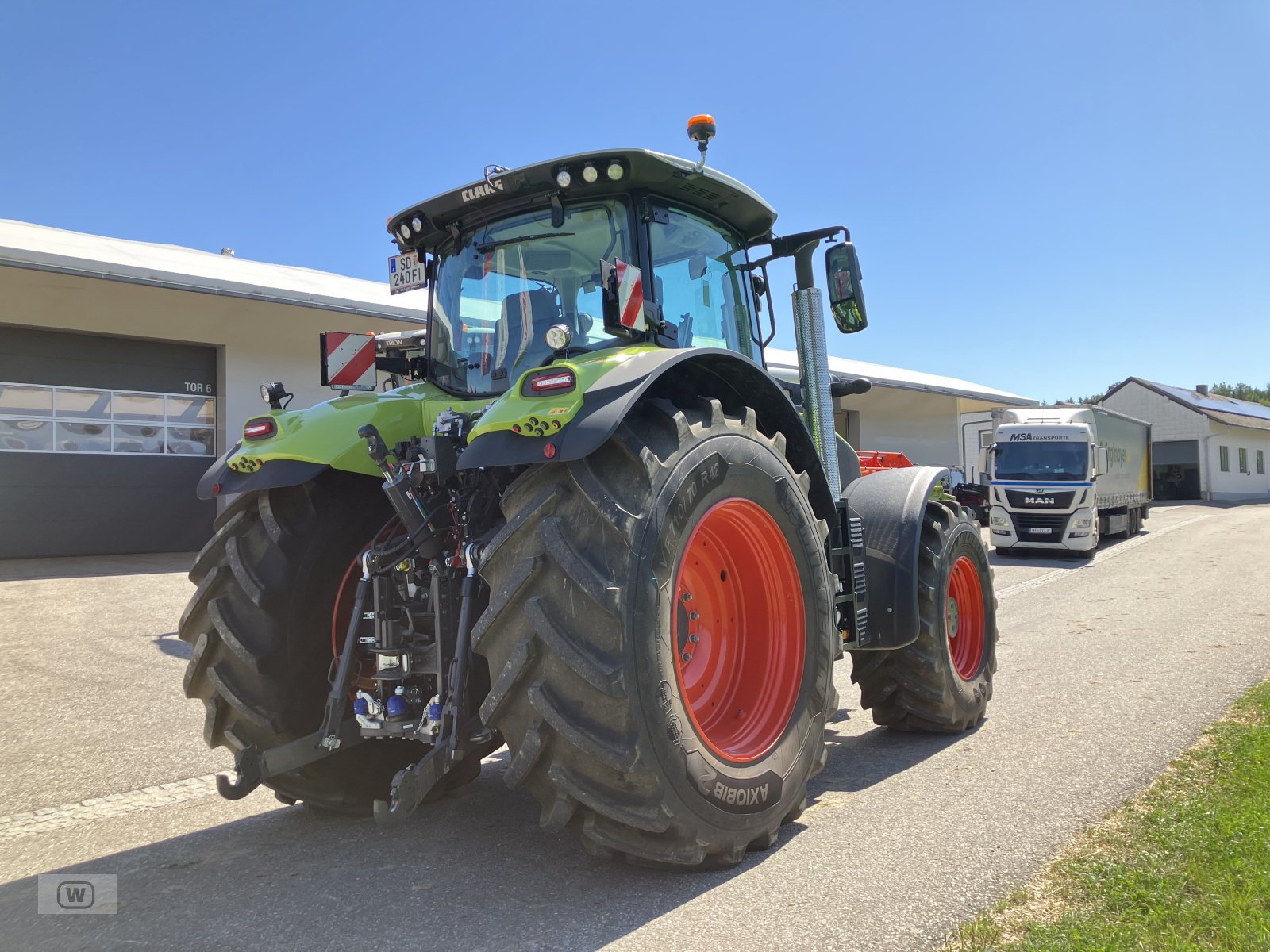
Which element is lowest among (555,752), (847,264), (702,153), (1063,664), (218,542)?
(1063,664)

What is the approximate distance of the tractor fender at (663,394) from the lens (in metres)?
2.66

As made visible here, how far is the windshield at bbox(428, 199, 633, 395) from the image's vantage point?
3615 millimetres

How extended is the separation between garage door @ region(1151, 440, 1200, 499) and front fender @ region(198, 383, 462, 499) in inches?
1809

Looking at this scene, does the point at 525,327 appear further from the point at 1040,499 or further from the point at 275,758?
the point at 1040,499

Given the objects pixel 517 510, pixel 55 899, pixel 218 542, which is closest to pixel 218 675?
pixel 218 542

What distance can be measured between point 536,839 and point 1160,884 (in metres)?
2.08

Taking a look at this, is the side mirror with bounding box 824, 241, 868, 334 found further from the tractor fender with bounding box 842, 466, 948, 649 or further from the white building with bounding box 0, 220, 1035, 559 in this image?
the white building with bounding box 0, 220, 1035, 559

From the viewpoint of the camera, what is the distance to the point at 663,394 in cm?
329

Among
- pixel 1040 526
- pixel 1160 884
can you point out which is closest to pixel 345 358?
pixel 1160 884

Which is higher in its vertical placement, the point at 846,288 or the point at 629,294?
the point at 846,288

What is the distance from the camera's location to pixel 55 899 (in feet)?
9.78

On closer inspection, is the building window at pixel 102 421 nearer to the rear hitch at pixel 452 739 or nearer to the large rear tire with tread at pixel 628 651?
the rear hitch at pixel 452 739

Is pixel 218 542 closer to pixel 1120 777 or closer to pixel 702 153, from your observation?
pixel 702 153

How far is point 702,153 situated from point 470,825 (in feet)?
9.59
